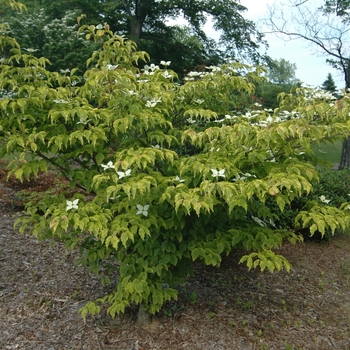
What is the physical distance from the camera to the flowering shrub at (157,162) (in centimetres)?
220

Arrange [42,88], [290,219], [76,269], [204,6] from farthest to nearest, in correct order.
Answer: [204,6]
[290,219]
[76,269]
[42,88]

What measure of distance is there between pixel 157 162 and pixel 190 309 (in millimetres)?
1416

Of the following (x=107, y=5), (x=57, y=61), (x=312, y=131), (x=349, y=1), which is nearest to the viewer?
(x=312, y=131)

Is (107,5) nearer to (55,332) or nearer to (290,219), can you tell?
(290,219)

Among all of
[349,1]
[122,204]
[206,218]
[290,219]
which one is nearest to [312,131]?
[206,218]

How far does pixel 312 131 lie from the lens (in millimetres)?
2191

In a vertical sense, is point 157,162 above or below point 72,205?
above

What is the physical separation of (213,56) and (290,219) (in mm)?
11623

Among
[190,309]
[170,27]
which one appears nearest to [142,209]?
[190,309]

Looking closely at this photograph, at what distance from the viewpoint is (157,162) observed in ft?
9.17

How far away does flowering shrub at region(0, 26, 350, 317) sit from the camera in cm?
220

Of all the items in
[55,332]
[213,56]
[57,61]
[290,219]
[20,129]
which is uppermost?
[213,56]

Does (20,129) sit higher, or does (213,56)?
(213,56)

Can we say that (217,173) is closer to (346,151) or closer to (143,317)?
(143,317)
